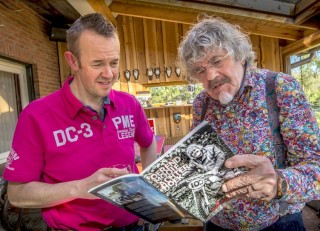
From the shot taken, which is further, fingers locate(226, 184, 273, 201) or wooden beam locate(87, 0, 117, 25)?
wooden beam locate(87, 0, 117, 25)

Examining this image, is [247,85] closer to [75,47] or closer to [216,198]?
[216,198]

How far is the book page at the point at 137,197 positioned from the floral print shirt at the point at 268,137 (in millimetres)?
213

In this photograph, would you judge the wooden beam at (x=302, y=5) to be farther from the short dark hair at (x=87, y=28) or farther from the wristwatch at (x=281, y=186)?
the wristwatch at (x=281, y=186)

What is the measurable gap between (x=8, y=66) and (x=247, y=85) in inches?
158

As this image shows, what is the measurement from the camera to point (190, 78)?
127 cm

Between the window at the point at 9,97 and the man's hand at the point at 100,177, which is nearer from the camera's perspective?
the man's hand at the point at 100,177

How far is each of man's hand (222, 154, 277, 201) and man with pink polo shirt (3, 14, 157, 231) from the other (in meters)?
0.47

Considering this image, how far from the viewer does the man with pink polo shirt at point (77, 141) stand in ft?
3.64

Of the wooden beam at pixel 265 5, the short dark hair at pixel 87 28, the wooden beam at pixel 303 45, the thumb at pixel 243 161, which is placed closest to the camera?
the thumb at pixel 243 161

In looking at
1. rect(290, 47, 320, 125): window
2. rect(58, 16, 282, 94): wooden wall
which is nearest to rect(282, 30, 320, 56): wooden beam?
rect(290, 47, 320, 125): window

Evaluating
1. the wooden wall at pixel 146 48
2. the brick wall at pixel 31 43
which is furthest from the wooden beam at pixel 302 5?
the brick wall at pixel 31 43

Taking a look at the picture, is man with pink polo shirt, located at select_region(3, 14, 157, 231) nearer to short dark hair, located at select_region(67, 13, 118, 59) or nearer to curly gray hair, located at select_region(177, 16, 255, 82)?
short dark hair, located at select_region(67, 13, 118, 59)

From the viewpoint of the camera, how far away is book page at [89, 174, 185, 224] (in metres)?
0.85

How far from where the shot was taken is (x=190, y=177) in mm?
868
